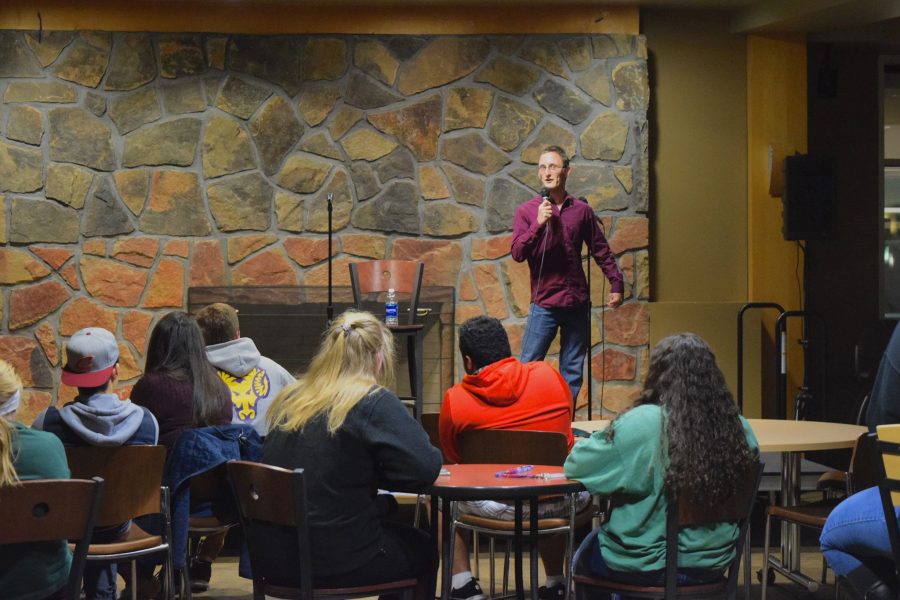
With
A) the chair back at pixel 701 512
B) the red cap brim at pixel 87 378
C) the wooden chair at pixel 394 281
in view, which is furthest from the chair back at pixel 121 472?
the wooden chair at pixel 394 281

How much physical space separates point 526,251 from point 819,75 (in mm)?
2907

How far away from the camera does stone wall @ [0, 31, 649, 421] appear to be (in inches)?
277

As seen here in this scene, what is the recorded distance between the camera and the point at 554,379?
3.99 m

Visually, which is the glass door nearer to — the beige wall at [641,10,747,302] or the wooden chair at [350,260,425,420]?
the beige wall at [641,10,747,302]

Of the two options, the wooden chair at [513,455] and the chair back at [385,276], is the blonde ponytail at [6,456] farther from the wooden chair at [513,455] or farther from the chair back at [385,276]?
the chair back at [385,276]

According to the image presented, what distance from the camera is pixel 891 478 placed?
108 inches

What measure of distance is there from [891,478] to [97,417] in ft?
7.39

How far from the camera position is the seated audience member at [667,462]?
2914 millimetres

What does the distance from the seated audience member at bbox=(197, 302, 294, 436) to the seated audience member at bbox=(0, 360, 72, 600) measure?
1.32m

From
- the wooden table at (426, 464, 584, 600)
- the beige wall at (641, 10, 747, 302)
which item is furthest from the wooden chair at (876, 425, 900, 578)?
the beige wall at (641, 10, 747, 302)

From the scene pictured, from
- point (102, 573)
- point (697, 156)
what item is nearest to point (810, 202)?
point (697, 156)

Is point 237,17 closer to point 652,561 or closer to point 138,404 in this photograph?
point 138,404

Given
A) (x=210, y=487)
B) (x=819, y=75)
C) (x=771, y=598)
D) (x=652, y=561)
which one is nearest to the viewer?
(x=652, y=561)

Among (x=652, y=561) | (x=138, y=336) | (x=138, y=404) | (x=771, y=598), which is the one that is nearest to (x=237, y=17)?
(x=138, y=336)
